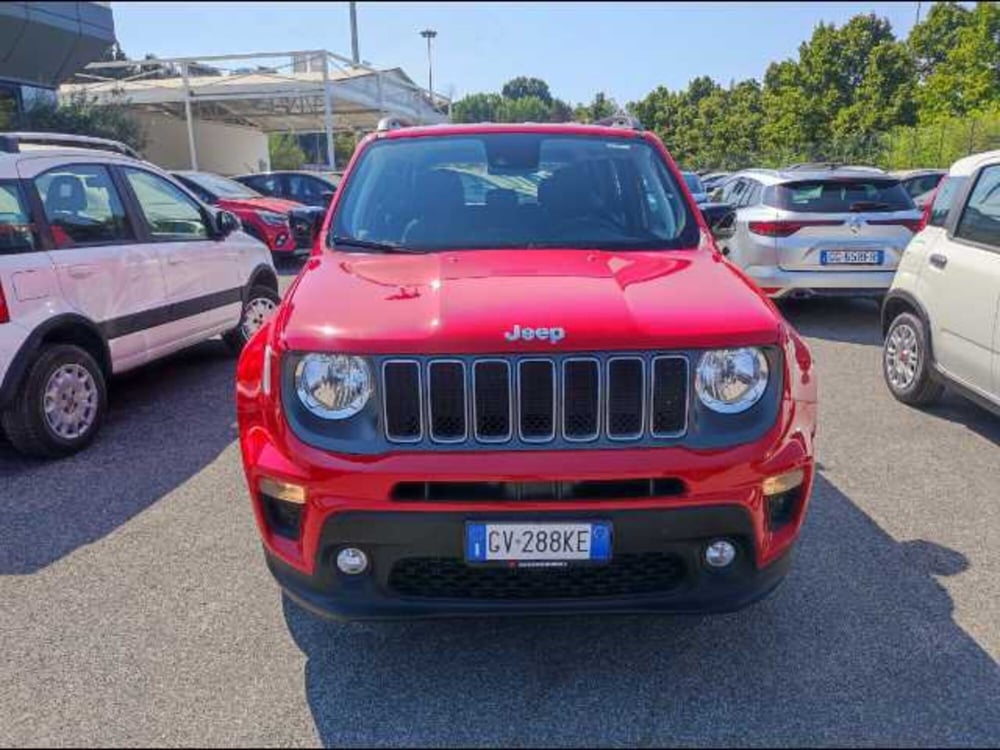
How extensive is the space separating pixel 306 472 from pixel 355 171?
196 centimetres

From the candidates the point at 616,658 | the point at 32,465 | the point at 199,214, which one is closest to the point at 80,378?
the point at 32,465

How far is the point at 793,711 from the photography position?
2521 millimetres

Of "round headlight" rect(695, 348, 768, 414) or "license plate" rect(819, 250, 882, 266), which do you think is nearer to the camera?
"round headlight" rect(695, 348, 768, 414)

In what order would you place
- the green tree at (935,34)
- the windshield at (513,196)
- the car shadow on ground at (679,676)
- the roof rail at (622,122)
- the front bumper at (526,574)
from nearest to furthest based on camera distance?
the front bumper at (526,574) < the car shadow on ground at (679,676) < the windshield at (513,196) < the roof rail at (622,122) < the green tree at (935,34)

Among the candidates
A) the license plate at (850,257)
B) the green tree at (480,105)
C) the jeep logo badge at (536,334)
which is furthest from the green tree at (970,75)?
the green tree at (480,105)

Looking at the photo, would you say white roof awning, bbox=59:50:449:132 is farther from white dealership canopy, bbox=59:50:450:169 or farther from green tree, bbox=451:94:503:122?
green tree, bbox=451:94:503:122

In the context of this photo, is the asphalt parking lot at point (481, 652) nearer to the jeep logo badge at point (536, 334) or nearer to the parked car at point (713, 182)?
the jeep logo badge at point (536, 334)

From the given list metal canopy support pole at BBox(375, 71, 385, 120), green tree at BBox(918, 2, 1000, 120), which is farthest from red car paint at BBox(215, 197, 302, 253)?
green tree at BBox(918, 2, 1000, 120)

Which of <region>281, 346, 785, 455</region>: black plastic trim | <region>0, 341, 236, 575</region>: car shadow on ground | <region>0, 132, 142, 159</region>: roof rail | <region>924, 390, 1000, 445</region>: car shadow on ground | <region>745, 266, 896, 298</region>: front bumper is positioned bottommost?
<region>924, 390, 1000, 445</region>: car shadow on ground

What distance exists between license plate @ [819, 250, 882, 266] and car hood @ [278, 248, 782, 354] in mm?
5443

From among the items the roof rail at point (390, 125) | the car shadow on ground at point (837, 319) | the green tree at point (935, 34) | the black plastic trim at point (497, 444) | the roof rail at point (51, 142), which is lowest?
the car shadow on ground at point (837, 319)

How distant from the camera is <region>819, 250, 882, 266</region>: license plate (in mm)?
7922

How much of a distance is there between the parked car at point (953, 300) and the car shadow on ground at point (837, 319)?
→ 204 cm

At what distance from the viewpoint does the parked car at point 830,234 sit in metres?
7.92
